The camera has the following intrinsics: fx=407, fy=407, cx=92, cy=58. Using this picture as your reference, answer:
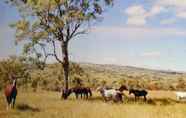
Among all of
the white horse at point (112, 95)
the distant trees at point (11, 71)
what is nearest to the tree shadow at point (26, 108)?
the white horse at point (112, 95)

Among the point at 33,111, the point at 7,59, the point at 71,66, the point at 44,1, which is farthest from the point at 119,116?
the point at 7,59

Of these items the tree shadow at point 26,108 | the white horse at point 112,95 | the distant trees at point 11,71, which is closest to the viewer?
the tree shadow at point 26,108

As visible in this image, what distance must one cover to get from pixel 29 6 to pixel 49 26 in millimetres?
2394

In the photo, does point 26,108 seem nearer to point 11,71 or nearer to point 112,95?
point 112,95

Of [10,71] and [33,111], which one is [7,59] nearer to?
[10,71]

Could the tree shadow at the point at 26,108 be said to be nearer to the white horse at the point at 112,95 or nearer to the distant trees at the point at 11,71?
the white horse at the point at 112,95

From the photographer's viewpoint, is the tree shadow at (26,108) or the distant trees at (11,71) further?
the distant trees at (11,71)

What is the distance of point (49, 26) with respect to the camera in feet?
115

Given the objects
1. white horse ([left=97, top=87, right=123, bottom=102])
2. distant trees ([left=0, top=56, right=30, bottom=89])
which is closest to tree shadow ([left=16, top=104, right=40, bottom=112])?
white horse ([left=97, top=87, right=123, bottom=102])

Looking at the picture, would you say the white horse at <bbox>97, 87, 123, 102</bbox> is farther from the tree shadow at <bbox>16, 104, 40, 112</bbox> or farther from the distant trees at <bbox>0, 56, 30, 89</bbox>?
the distant trees at <bbox>0, 56, 30, 89</bbox>

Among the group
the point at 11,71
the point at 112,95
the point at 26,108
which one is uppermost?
the point at 11,71

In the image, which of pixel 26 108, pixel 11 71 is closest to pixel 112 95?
pixel 26 108

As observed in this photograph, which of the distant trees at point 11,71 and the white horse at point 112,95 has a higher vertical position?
the distant trees at point 11,71

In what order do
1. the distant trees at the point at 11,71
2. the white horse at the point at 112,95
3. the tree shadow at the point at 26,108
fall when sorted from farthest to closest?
the distant trees at the point at 11,71 → the white horse at the point at 112,95 → the tree shadow at the point at 26,108
